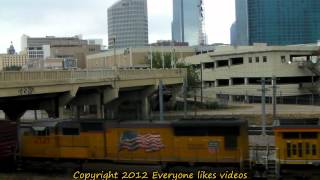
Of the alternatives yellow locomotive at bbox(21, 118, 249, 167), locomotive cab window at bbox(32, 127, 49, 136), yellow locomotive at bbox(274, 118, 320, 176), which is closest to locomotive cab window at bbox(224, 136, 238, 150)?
yellow locomotive at bbox(21, 118, 249, 167)

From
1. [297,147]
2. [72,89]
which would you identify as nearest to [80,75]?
[72,89]

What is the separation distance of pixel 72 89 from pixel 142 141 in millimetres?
20791

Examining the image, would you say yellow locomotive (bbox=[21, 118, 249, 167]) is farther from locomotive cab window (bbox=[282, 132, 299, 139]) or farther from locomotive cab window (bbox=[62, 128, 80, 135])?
locomotive cab window (bbox=[282, 132, 299, 139])

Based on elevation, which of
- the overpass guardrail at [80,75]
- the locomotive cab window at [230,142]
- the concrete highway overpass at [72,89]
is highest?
the overpass guardrail at [80,75]

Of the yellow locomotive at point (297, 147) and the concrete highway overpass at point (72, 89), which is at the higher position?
the concrete highway overpass at point (72, 89)

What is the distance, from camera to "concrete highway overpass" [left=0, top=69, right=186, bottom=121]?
135ft

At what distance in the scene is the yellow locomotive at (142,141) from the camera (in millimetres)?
28359

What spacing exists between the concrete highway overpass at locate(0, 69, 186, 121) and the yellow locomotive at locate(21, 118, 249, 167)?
8567 mm

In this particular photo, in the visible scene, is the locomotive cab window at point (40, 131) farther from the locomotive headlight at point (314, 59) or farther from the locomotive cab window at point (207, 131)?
the locomotive headlight at point (314, 59)

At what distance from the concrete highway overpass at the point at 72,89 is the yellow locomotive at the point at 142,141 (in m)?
8.57

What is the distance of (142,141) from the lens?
3028 centimetres

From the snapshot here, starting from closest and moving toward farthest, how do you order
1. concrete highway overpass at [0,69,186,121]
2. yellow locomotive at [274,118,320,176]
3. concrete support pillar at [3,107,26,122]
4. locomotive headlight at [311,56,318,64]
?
yellow locomotive at [274,118,320,176]
concrete highway overpass at [0,69,186,121]
concrete support pillar at [3,107,26,122]
locomotive headlight at [311,56,318,64]

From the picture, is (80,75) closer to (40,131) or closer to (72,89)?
(72,89)

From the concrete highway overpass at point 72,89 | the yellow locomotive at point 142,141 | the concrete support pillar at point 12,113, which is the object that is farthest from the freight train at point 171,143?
the concrete support pillar at point 12,113
